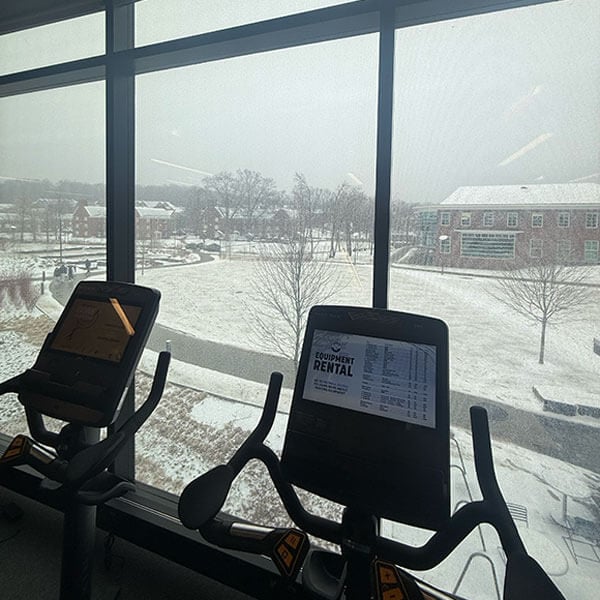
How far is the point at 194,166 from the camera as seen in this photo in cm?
211

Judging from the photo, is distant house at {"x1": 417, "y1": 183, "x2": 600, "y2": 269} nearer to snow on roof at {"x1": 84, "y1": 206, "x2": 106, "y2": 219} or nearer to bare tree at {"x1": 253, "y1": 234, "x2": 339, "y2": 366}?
bare tree at {"x1": 253, "y1": 234, "x2": 339, "y2": 366}

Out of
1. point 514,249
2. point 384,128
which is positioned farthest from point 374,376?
point 384,128

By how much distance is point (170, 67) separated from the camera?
2195mm

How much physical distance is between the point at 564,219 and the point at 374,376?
0.88 meters

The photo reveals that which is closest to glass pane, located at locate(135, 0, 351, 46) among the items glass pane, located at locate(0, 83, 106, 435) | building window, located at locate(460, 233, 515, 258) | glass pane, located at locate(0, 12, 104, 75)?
glass pane, located at locate(0, 12, 104, 75)

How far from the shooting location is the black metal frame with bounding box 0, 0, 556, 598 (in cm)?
166

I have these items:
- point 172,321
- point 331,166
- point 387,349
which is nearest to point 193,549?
point 172,321

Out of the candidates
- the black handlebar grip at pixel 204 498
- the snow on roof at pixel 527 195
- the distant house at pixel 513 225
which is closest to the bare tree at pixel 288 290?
the distant house at pixel 513 225

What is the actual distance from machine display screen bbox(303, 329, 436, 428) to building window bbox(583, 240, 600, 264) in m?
0.72

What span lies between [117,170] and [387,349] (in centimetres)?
178

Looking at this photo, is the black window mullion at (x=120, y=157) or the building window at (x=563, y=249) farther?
the black window mullion at (x=120, y=157)

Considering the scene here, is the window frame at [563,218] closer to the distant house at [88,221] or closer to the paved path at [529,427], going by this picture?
the paved path at [529,427]

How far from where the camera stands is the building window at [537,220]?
58.7 inches

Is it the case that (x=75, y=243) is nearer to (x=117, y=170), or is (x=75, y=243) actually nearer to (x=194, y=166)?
(x=117, y=170)
